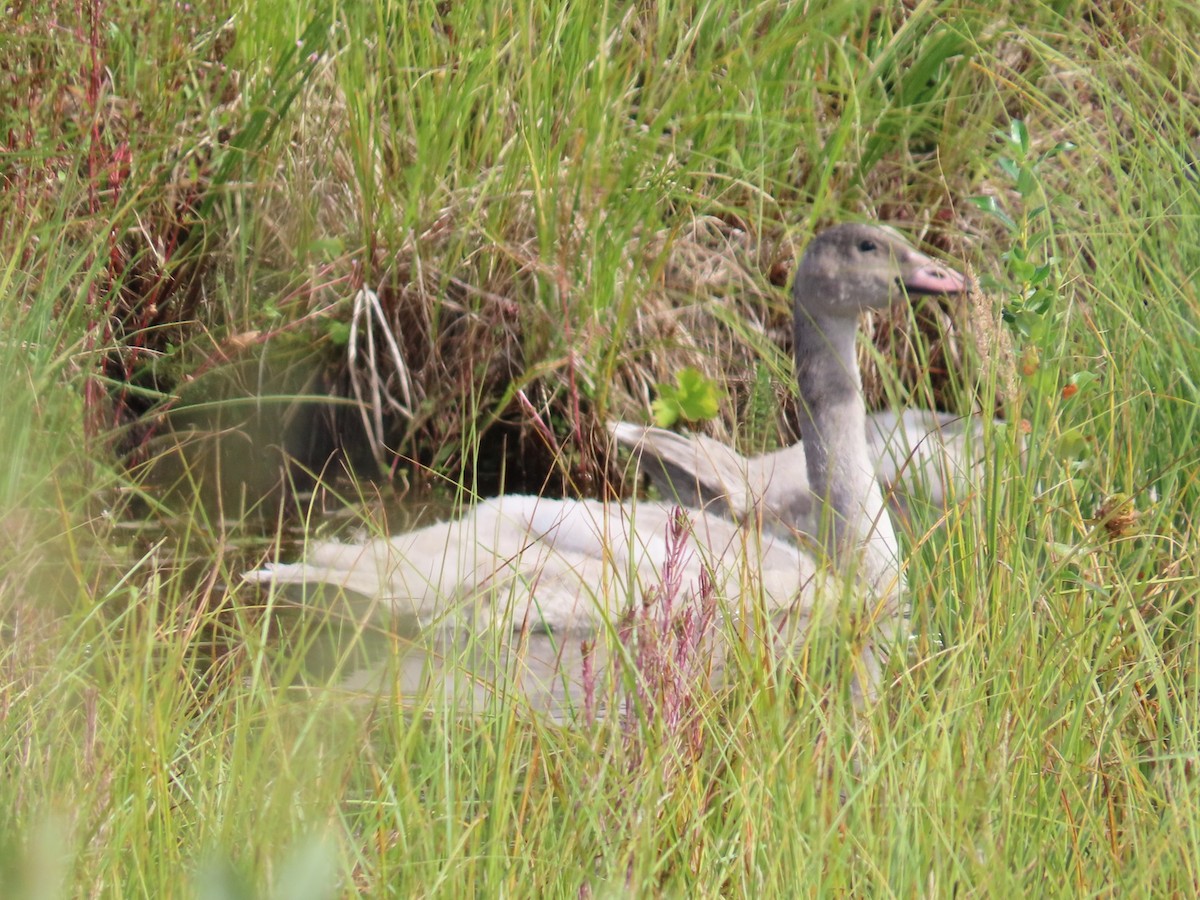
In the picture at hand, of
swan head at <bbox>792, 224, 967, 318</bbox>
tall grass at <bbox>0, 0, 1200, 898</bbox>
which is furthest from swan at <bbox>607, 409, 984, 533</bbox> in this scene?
swan head at <bbox>792, 224, 967, 318</bbox>

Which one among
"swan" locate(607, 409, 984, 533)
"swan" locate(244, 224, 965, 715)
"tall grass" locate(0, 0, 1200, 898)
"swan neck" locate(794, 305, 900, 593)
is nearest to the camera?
"tall grass" locate(0, 0, 1200, 898)

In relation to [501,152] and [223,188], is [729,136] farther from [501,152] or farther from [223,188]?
[223,188]

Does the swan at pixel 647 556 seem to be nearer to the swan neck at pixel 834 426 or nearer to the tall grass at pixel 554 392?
the swan neck at pixel 834 426

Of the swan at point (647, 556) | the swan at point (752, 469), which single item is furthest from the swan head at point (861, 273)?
the swan at point (752, 469)

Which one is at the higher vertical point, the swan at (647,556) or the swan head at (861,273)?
the swan head at (861,273)

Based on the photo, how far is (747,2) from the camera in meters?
4.87

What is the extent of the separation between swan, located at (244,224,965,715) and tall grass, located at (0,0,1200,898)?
129 mm

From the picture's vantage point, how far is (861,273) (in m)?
3.96

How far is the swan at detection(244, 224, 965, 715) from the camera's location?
7.89 feet

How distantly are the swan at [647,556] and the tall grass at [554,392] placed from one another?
0.13 m

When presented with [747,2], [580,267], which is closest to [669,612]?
[580,267]

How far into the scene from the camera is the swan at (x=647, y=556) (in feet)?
7.89

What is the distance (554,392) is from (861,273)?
2.89ft

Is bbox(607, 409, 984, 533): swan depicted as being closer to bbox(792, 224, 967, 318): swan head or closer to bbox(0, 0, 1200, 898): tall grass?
bbox(0, 0, 1200, 898): tall grass
